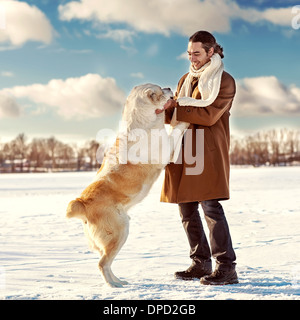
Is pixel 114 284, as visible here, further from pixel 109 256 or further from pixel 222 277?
pixel 222 277

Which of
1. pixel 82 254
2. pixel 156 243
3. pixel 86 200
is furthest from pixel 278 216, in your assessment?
pixel 86 200

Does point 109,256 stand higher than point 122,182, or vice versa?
point 122,182

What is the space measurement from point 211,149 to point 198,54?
1.00 m

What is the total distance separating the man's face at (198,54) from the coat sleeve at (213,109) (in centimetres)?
26

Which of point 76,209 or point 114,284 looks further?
point 114,284

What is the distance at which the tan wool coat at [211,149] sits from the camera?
388 cm

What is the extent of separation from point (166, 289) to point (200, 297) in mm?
427

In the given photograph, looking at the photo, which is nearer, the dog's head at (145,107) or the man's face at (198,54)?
the man's face at (198,54)

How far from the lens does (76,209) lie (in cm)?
365

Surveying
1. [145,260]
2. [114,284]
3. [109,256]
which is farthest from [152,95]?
[145,260]

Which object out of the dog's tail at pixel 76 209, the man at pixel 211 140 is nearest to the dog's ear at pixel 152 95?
the man at pixel 211 140

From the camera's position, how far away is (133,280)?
4105 millimetres

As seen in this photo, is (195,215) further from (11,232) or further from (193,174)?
(11,232)

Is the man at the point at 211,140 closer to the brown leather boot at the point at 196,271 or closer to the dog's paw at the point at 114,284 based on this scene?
the brown leather boot at the point at 196,271
